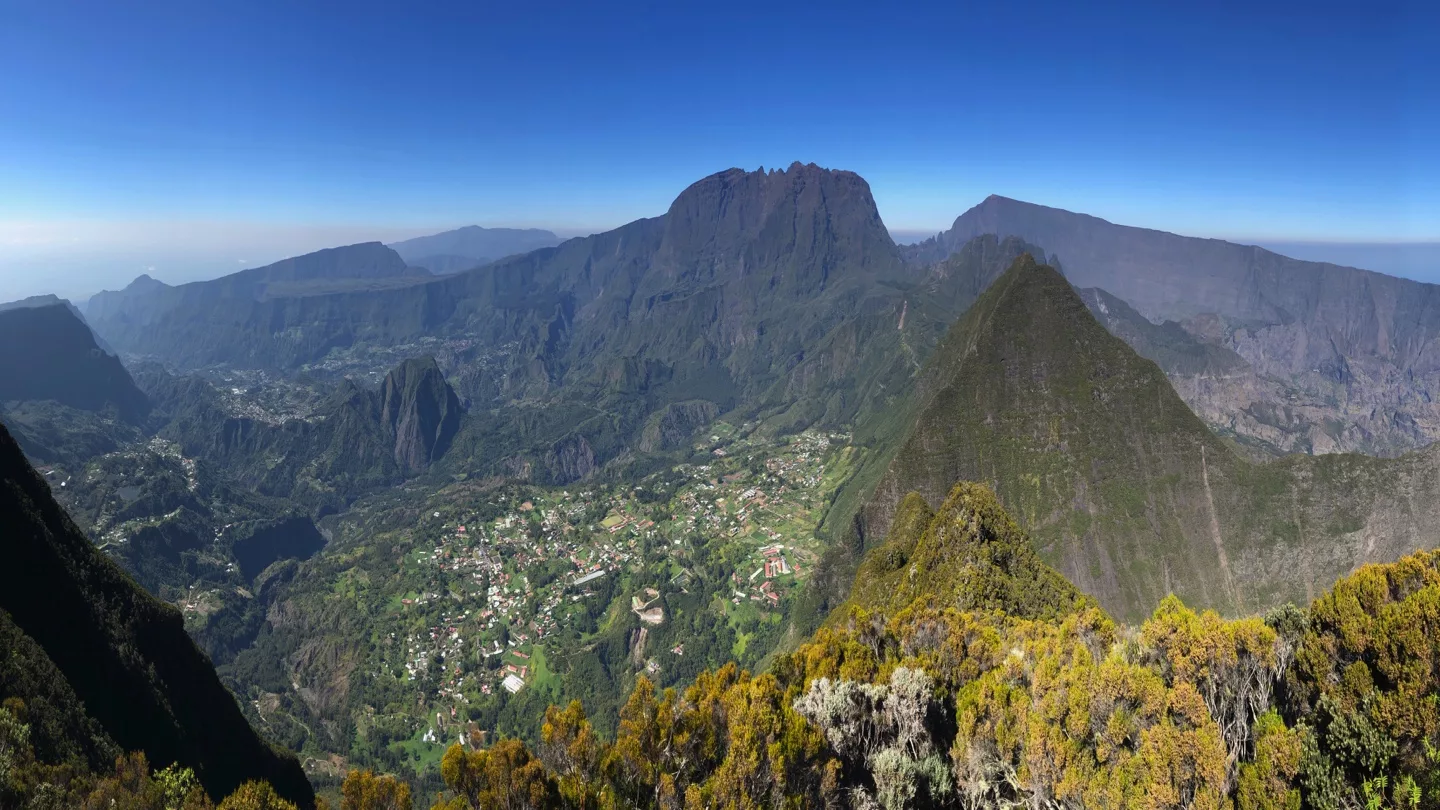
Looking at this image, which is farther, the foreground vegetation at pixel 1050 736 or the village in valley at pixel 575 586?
the village in valley at pixel 575 586

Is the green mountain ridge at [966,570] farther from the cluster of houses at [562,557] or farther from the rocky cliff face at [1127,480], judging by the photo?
the cluster of houses at [562,557]

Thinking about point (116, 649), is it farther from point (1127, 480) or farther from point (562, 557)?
point (1127, 480)

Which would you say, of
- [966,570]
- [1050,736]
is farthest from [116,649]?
[966,570]

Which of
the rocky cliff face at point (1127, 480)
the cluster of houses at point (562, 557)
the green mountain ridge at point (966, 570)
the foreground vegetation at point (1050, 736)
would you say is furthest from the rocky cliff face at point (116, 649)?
the rocky cliff face at point (1127, 480)

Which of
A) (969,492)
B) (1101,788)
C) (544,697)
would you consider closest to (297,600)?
(544,697)

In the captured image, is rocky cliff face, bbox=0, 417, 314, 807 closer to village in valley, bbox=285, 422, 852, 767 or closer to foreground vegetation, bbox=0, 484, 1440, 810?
foreground vegetation, bbox=0, 484, 1440, 810

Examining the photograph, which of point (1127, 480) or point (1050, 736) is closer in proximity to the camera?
point (1050, 736)
